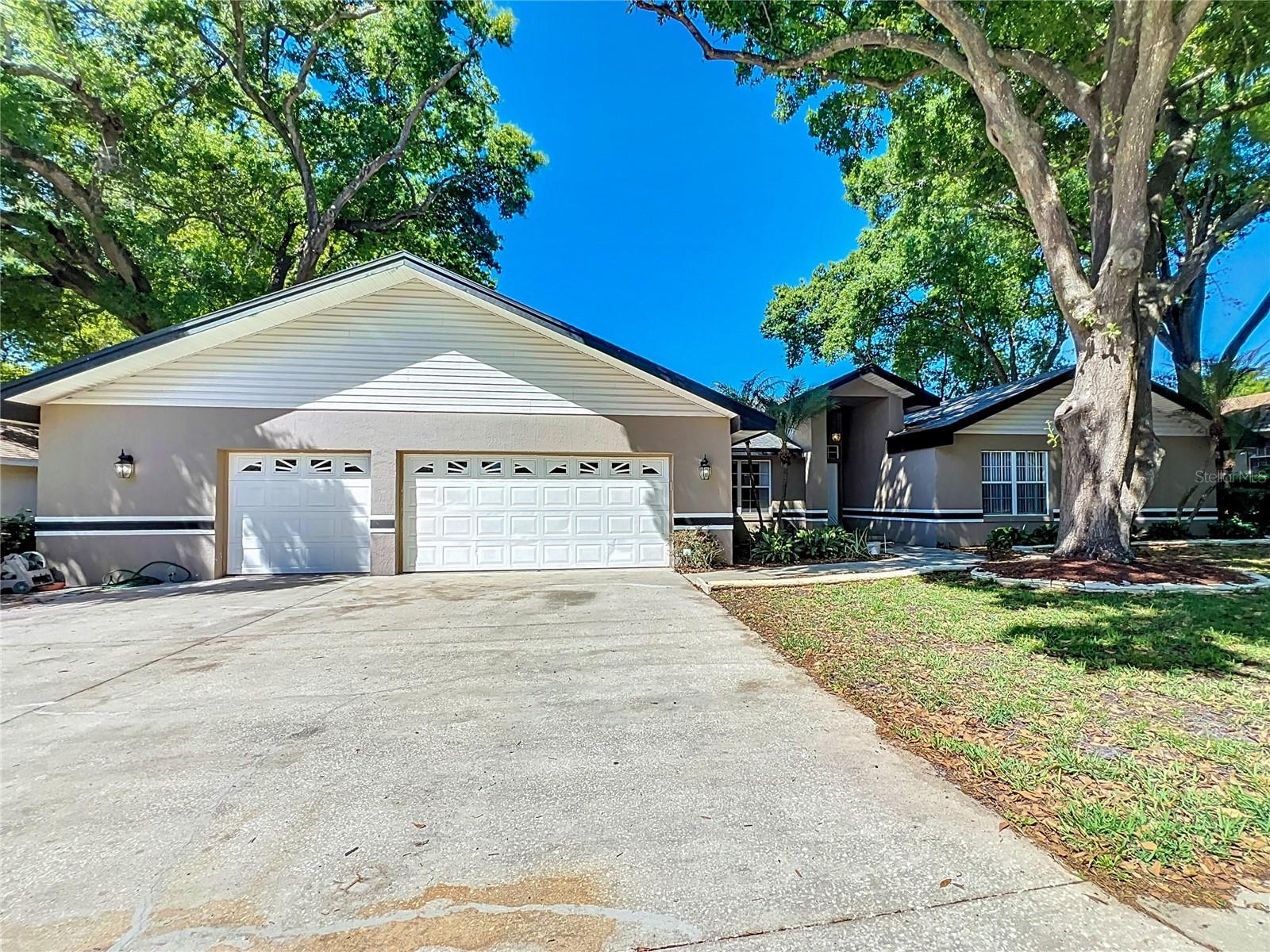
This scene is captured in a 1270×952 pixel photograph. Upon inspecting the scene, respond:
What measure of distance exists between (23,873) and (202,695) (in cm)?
191

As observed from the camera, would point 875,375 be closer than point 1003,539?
No

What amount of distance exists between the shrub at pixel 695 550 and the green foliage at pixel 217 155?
12623 mm

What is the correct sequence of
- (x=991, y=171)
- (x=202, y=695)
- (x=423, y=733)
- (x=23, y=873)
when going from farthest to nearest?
(x=991, y=171) → (x=202, y=695) → (x=423, y=733) → (x=23, y=873)

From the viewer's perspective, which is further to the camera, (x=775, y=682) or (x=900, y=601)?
(x=900, y=601)

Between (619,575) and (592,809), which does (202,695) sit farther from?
(619,575)

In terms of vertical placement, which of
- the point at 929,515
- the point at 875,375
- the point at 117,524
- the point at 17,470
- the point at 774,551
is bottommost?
the point at 774,551

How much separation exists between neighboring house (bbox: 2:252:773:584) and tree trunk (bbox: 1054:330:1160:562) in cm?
523

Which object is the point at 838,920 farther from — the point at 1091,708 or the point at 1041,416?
the point at 1041,416

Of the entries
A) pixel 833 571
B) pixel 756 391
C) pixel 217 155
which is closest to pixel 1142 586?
pixel 833 571

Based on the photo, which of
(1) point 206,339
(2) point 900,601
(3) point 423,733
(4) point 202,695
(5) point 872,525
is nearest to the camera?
(3) point 423,733

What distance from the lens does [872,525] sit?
1456 cm

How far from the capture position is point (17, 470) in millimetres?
10461

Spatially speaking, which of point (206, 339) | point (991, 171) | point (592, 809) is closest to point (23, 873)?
point (592, 809)

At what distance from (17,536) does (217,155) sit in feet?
34.7
